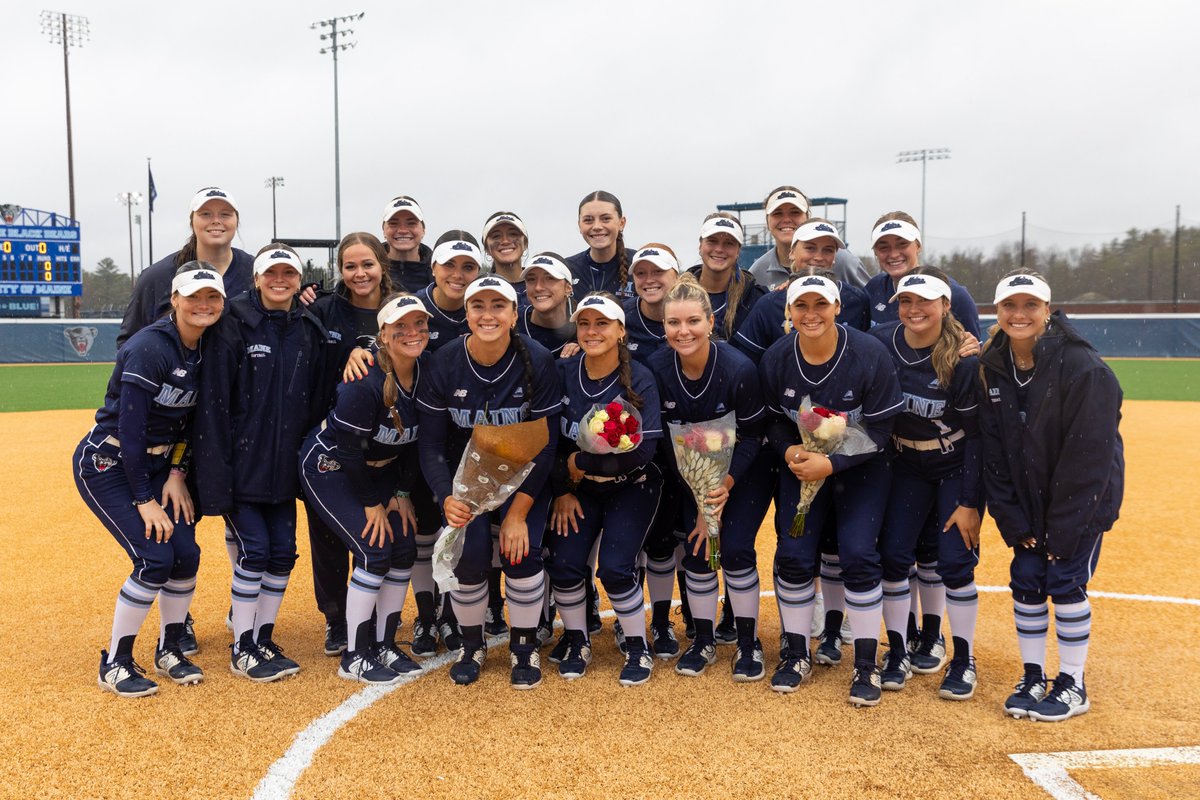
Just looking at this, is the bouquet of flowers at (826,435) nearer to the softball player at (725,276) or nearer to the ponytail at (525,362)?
the softball player at (725,276)

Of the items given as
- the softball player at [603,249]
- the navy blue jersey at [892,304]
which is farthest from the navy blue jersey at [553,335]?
the navy blue jersey at [892,304]

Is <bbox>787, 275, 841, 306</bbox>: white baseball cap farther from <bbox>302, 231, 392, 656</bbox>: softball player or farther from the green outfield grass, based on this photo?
the green outfield grass

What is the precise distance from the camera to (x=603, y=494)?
15.0ft

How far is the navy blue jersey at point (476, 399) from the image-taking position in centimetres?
437

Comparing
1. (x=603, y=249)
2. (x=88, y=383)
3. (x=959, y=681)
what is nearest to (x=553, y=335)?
(x=603, y=249)

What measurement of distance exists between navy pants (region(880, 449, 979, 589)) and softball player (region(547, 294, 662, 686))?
1127 mm

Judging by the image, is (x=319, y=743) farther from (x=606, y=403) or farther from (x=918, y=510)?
(x=918, y=510)

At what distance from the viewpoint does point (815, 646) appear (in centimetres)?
483

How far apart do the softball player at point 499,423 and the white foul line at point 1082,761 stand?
2097 millimetres

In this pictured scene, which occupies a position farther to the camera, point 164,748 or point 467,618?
point 467,618

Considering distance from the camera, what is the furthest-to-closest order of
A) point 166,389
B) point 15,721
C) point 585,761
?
point 166,389 < point 15,721 < point 585,761

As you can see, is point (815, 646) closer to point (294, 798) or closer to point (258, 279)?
point (294, 798)

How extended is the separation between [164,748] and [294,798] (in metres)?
0.75

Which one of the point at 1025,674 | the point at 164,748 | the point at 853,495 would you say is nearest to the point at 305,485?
the point at 164,748
